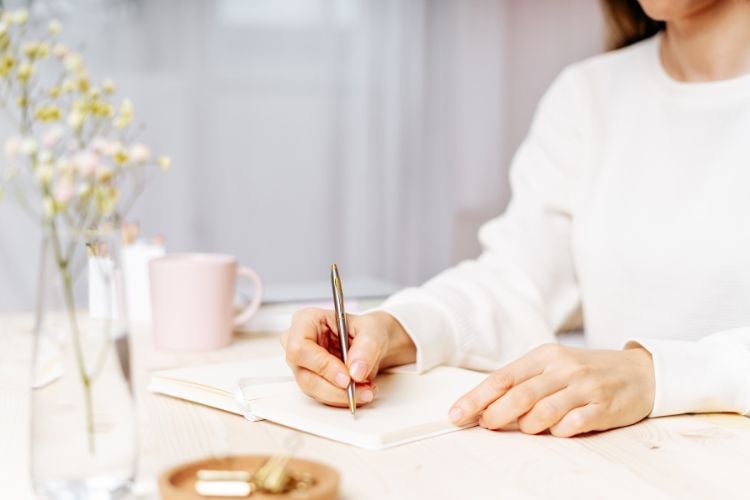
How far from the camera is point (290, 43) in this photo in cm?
320

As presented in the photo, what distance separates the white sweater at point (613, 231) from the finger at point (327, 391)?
18 centimetres

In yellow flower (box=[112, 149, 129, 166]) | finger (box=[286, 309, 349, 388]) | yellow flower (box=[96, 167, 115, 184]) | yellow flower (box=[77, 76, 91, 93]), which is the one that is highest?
yellow flower (box=[77, 76, 91, 93])

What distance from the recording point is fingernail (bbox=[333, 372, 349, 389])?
0.84 m

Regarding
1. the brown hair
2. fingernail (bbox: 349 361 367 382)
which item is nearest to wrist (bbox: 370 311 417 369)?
fingernail (bbox: 349 361 367 382)

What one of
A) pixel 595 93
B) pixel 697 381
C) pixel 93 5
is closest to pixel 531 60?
pixel 93 5

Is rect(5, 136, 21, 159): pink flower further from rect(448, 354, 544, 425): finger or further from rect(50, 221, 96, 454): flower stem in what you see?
rect(448, 354, 544, 425): finger

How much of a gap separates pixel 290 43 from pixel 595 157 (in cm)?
196

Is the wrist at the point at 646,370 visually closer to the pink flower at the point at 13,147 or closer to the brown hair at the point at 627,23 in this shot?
the pink flower at the point at 13,147

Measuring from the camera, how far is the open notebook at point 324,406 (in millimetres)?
775

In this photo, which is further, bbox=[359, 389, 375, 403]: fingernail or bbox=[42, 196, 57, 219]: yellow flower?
bbox=[359, 389, 375, 403]: fingernail

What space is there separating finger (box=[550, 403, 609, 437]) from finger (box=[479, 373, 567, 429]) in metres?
0.03

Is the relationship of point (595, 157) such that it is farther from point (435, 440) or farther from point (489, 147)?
point (489, 147)

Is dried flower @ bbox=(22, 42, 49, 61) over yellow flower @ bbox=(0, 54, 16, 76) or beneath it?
over

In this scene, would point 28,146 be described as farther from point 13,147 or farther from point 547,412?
point 547,412
